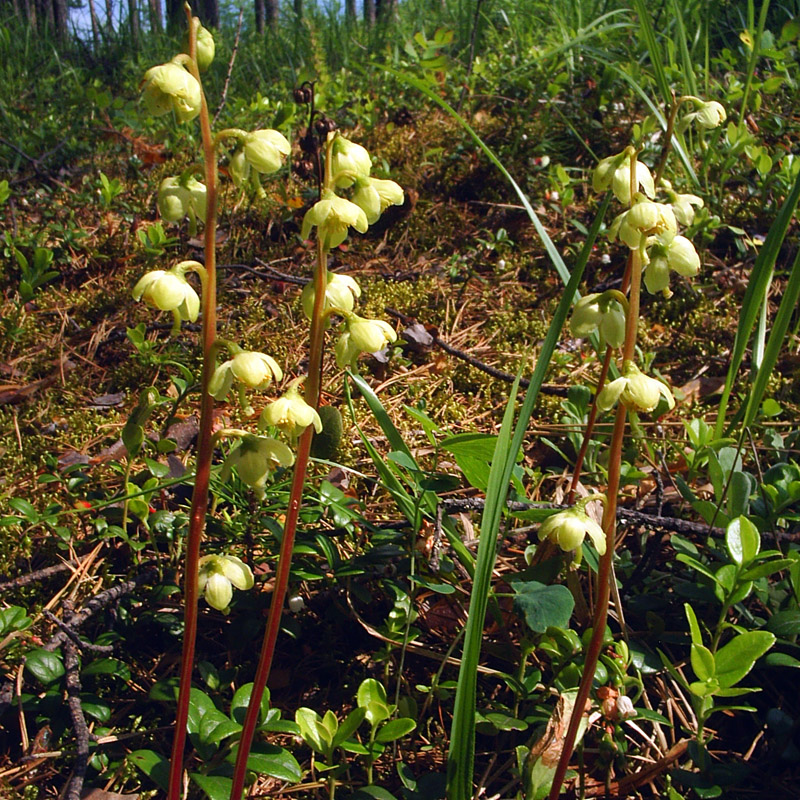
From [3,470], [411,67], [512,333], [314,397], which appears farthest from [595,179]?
[411,67]

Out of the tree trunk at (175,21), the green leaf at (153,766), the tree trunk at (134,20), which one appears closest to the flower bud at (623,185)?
the green leaf at (153,766)

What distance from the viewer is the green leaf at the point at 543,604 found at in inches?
49.4

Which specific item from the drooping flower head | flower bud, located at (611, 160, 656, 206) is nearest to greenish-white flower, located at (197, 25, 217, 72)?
flower bud, located at (611, 160, 656, 206)

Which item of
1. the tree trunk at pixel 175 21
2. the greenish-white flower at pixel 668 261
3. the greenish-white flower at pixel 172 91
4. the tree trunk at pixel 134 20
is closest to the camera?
the greenish-white flower at pixel 172 91

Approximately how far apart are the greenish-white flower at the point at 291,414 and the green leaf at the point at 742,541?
86cm

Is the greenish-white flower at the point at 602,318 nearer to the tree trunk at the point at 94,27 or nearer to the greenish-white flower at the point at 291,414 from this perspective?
the greenish-white flower at the point at 291,414

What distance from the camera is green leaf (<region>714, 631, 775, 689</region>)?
124 centimetres

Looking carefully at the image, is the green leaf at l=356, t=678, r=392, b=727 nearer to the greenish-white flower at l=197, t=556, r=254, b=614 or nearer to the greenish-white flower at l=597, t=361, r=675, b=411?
the greenish-white flower at l=197, t=556, r=254, b=614

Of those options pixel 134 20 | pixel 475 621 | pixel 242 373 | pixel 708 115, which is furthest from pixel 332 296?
pixel 134 20

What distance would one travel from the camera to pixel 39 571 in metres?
1.63

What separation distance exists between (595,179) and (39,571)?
4.66ft

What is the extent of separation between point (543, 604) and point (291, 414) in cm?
61

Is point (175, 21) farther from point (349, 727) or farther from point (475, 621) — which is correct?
point (475, 621)

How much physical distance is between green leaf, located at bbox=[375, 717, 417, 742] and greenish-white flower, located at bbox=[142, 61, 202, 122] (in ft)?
3.39
